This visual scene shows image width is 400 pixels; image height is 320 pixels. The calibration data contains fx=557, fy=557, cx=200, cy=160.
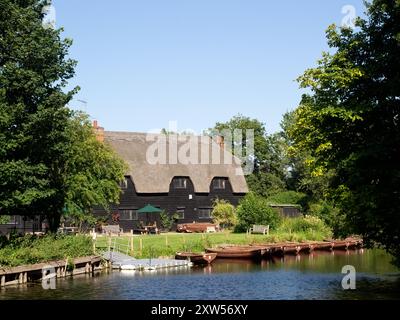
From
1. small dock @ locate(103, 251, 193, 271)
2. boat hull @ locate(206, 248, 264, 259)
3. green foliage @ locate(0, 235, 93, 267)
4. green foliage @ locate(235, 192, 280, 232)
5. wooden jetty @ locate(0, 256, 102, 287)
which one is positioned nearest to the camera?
wooden jetty @ locate(0, 256, 102, 287)

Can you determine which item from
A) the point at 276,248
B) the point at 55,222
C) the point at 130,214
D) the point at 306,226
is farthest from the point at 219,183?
the point at 55,222

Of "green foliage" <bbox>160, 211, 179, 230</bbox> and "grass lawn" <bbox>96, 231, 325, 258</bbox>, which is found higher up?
"green foliage" <bbox>160, 211, 179, 230</bbox>

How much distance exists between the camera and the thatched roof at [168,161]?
64.0 metres

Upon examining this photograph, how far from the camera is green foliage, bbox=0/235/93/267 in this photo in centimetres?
3034

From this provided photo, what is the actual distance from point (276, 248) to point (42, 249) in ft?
70.0

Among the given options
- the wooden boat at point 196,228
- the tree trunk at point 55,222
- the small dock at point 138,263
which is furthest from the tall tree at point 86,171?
the wooden boat at point 196,228

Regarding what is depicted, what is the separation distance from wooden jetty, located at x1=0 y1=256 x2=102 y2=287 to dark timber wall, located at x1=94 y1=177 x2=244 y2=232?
83.3ft

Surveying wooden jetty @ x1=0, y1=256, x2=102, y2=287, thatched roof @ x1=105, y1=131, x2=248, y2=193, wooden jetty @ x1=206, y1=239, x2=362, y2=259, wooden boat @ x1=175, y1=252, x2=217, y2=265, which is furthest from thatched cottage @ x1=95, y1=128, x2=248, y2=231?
wooden jetty @ x1=0, y1=256, x2=102, y2=287

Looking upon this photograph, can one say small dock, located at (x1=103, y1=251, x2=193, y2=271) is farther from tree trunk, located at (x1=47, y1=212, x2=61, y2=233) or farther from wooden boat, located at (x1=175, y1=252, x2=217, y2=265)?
tree trunk, located at (x1=47, y1=212, x2=61, y2=233)

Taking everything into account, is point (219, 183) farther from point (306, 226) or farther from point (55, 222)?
point (55, 222)
